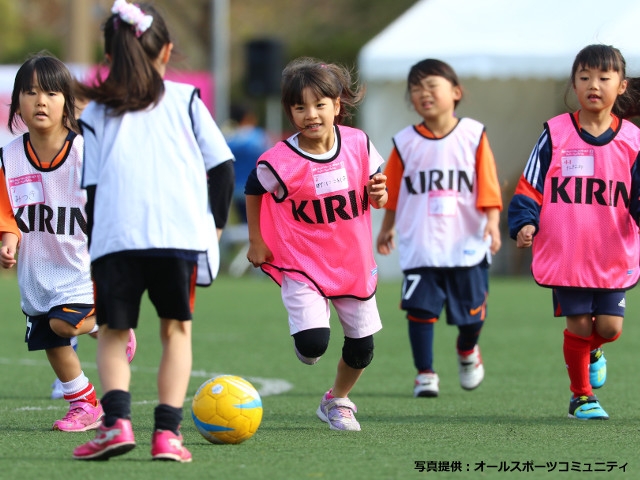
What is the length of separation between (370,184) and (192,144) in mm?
1197

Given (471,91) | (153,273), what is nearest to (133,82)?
(153,273)

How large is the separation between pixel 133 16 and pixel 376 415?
2.63m

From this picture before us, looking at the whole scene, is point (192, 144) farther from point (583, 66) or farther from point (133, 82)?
point (583, 66)

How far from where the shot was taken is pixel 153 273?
15.4 ft

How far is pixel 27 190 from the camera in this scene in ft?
19.4

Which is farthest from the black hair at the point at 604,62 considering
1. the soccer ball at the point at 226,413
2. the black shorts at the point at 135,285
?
the black shorts at the point at 135,285

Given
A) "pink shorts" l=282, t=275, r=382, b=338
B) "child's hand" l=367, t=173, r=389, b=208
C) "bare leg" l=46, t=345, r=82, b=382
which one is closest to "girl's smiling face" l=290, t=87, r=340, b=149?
"child's hand" l=367, t=173, r=389, b=208

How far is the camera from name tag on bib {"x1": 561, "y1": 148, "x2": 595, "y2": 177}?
6.03 meters

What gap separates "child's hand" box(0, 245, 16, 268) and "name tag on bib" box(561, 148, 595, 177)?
268 centimetres

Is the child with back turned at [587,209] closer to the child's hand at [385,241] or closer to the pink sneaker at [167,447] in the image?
the child's hand at [385,241]

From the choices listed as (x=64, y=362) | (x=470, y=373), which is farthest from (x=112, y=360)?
(x=470, y=373)

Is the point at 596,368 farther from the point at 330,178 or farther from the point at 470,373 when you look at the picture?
the point at 330,178

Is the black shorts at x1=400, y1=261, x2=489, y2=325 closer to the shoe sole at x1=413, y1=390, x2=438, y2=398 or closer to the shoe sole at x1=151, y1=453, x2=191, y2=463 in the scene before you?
the shoe sole at x1=413, y1=390, x2=438, y2=398

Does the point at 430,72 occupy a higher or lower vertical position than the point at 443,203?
higher
